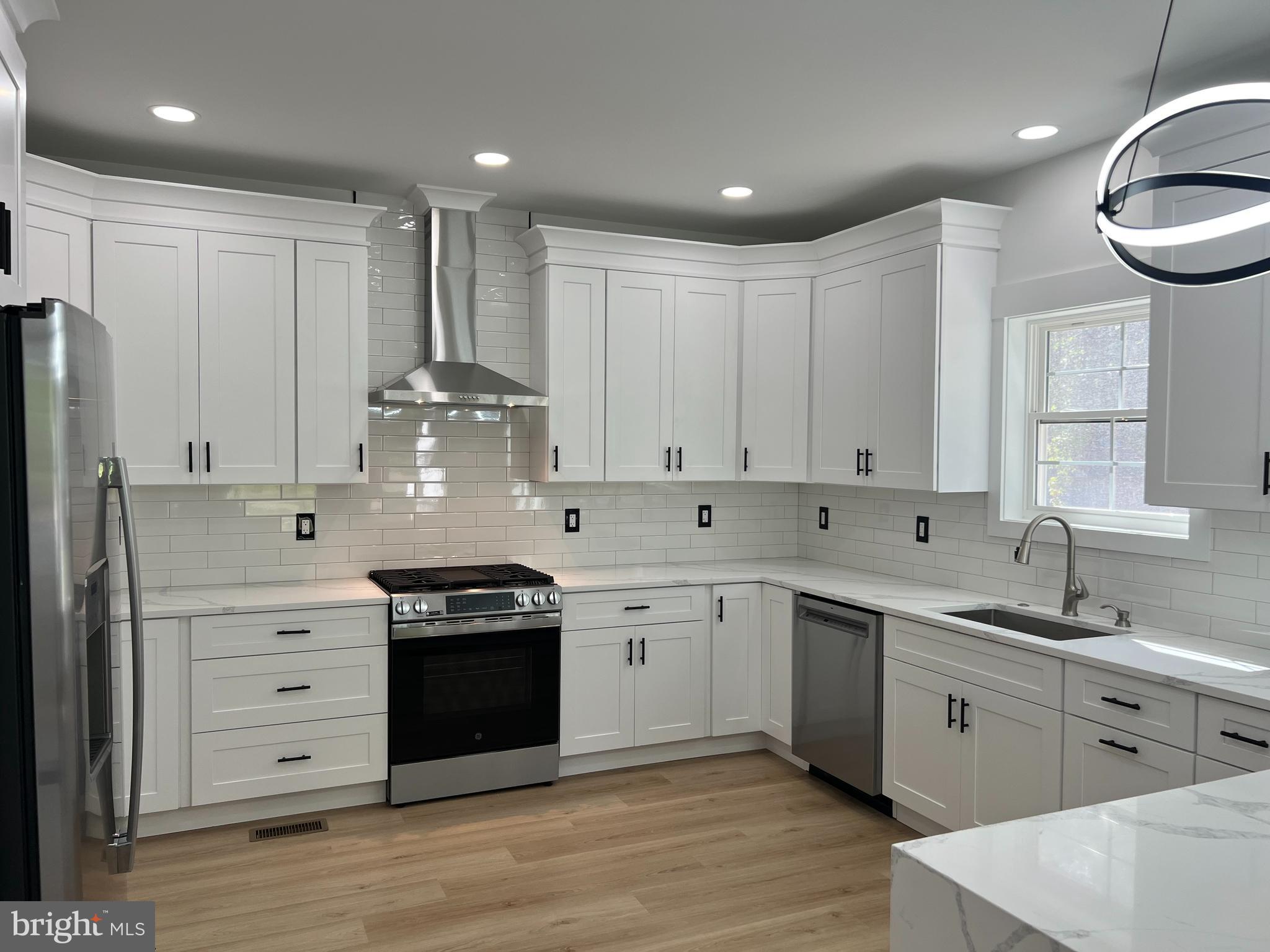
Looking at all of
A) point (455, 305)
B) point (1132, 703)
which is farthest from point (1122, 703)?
point (455, 305)

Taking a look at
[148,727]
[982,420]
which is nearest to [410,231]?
[148,727]

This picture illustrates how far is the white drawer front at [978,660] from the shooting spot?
9.85 ft

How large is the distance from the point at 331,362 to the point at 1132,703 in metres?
3.38

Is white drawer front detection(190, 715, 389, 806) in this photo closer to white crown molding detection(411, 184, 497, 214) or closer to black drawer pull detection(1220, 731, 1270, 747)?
white crown molding detection(411, 184, 497, 214)

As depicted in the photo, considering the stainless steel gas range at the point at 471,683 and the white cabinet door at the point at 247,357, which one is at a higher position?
the white cabinet door at the point at 247,357

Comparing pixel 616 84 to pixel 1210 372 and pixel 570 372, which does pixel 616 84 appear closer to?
pixel 570 372

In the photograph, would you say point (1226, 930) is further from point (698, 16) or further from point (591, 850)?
point (591, 850)

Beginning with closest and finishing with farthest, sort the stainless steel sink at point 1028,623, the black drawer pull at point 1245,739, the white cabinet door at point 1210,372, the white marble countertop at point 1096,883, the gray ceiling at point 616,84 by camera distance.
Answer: the white marble countertop at point 1096,883 < the black drawer pull at point 1245,739 < the gray ceiling at point 616,84 < the white cabinet door at point 1210,372 < the stainless steel sink at point 1028,623

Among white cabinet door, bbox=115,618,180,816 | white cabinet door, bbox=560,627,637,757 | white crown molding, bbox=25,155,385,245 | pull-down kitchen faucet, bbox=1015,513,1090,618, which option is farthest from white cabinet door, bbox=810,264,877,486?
white cabinet door, bbox=115,618,180,816

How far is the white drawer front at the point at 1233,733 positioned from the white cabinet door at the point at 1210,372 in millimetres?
629

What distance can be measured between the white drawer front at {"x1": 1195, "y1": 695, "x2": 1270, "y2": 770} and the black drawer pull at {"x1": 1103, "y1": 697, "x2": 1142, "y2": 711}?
0.62ft

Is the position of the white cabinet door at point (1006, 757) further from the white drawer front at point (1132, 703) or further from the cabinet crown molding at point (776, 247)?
the cabinet crown molding at point (776, 247)

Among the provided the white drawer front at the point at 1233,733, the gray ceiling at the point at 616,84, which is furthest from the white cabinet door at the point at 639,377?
the white drawer front at the point at 1233,733

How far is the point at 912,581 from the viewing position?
4461 mm
